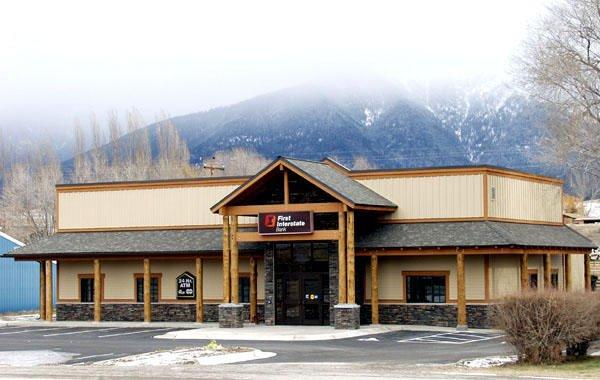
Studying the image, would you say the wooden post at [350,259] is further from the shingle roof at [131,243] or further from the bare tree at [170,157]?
the bare tree at [170,157]

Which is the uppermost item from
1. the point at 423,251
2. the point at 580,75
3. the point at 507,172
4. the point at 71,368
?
the point at 580,75

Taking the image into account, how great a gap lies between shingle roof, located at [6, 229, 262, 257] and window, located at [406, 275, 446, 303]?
243 inches

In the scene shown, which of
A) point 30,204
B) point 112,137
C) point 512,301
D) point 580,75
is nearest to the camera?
point 512,301

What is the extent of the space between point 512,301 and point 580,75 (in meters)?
18.9

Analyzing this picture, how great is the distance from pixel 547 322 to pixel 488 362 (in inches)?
88.1

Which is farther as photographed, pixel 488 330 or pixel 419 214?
pixel 419 214

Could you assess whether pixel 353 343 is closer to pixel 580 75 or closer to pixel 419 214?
pixel 419 214

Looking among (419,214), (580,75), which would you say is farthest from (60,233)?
(580,75)

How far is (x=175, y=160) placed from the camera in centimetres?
10056

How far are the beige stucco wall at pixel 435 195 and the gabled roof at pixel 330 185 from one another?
0.47m

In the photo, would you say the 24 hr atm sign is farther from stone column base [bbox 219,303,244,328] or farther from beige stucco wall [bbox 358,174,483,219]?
beige stucco wall [bbox 358,174,483,219]

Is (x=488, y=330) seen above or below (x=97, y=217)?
below

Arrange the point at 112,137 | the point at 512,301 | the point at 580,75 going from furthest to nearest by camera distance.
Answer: the point at 112,137 < the point at 580,75 < the point at 512,301

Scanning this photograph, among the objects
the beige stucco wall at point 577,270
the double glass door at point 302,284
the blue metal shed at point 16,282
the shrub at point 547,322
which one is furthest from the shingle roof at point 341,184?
the blue metal shed at point 16,282
